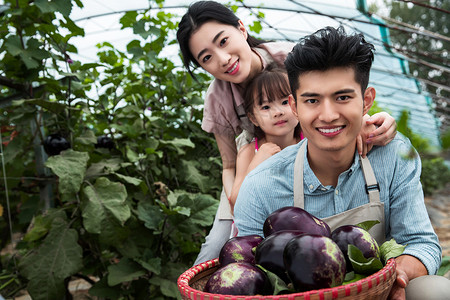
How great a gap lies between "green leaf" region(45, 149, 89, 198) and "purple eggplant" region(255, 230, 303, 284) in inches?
54.9

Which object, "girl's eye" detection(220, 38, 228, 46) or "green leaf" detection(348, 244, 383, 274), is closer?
"green leaf" detection(348, 244, 383, 274)

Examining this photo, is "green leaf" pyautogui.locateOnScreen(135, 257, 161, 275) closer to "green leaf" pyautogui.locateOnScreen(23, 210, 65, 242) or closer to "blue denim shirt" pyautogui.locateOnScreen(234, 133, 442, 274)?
→ "green leaf" pyautogui.locateOnScreen(23, 210, 65, 242)

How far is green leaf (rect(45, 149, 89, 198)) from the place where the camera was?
7.25 feet

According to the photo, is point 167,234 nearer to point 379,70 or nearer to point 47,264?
point 47,264

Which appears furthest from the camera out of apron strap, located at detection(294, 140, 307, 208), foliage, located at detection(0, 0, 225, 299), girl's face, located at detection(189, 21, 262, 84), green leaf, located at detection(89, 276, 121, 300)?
green leaf, located at detection(89, 276, 121, 300)

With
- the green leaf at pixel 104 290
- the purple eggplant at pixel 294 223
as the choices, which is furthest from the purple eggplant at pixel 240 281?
the green leaf at pixel 104 290

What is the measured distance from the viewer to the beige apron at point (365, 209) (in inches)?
53.9

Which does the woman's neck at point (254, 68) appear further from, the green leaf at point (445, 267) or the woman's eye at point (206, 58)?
the green leaf at point (445, 267)

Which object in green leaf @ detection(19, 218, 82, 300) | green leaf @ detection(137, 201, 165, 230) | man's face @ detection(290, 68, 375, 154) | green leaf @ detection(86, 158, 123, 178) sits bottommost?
green leaf @ detection(19, 218, 82, 300)

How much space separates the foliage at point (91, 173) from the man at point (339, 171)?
2.90ft

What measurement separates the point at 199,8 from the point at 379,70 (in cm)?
888

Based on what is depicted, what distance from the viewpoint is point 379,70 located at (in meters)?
10.2

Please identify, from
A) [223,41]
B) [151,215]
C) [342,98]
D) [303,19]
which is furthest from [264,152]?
[303,19]

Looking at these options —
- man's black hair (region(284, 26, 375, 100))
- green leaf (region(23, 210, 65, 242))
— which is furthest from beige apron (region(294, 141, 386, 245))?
green leaf (region(23, 210, 65, 242))
